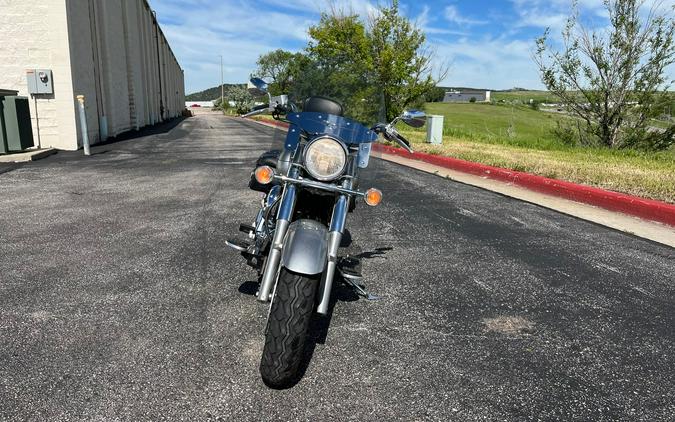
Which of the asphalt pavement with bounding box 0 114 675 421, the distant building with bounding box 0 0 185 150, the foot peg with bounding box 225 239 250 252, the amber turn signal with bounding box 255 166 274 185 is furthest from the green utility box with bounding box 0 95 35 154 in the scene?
the amber turn signal with bounding box 255 166 274 185

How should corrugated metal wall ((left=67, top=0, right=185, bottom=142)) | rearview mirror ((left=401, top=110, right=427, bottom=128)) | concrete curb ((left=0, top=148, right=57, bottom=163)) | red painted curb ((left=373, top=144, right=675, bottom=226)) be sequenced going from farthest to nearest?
1. corrugated metal wall ((left=67, top=0, right=185, bottom=142))
2. concrete curb ((left=0, top=148, right=57, bottom=163))
3. red painted curb ((left=373, top=144, right=675, bottom=226))
4. rearview mirror ((left=401, top=110, right=427, bottom=128))

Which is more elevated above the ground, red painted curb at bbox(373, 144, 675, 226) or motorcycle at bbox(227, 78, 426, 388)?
motorcycle at bbox(227, 78, 426, 388)

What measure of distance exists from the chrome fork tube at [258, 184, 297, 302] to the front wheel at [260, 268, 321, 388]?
18 centimetres

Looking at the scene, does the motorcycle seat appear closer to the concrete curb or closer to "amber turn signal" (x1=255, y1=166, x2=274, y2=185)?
"amber turn signal" (x1=255, y1=166, x2=274, y2=185)

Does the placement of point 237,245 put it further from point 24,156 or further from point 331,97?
point 24,156

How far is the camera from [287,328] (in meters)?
2.38

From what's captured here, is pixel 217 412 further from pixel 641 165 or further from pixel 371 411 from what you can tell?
pixel 641 165

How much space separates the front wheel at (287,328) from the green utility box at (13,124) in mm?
12479

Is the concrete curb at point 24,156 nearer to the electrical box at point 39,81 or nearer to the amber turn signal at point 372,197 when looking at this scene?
the electrical box at point 39,81

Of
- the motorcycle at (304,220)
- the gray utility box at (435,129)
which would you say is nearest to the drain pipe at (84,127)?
the gray utility box at (435,129)

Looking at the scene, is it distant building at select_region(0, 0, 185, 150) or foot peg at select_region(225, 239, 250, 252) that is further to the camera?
distant building at select_region(0, 0, 185, 150)

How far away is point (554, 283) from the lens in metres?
4.09

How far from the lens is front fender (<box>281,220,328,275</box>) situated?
2389mm

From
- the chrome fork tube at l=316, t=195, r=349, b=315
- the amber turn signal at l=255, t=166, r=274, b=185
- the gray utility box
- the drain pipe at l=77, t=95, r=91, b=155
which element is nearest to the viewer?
the chrome fork tube at l=316, t=195, r=349, b=315
